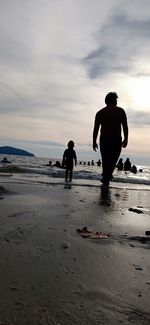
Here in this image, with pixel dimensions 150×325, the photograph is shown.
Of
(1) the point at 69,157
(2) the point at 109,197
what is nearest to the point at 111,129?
(2) the point at 109,197

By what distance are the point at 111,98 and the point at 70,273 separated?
674 centimetres

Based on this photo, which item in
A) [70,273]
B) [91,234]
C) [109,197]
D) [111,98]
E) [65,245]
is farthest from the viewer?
[111,98]

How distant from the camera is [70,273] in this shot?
2088 millimetres

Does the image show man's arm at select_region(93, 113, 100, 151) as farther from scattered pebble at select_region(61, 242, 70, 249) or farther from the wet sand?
scattered pebble at select_region(61, 242, 70, 249)

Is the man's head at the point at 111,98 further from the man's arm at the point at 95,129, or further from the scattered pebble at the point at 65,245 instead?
the scattered pebble at the point at 65,245

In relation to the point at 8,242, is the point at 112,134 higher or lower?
higher

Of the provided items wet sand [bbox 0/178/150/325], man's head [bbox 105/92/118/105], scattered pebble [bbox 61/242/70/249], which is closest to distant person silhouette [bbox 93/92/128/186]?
man's head [bbox 105/92/118/105]

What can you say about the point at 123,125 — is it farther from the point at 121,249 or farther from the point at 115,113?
the point at 121,249

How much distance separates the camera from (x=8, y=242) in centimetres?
264

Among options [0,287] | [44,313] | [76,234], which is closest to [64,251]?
[76,234]

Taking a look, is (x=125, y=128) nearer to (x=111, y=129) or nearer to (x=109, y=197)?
(x=111, y=129)

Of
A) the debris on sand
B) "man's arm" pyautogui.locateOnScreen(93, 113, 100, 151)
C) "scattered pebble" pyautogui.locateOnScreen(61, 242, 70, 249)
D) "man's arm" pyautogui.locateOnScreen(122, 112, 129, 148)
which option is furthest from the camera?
"man's arm" pyautogui.locateOnScreen(93, 113, 100, 151)

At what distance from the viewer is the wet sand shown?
1.57m

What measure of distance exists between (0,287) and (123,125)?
7022 mm
